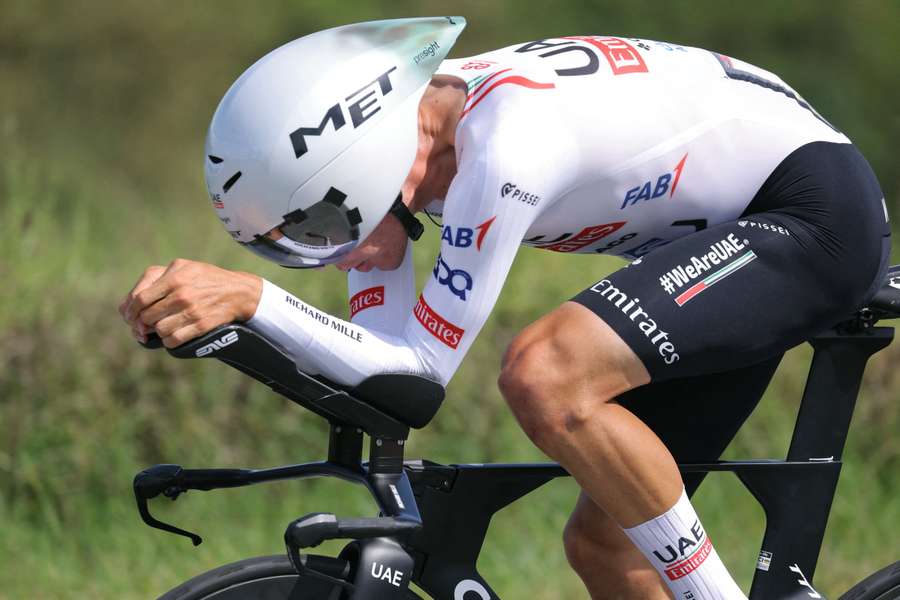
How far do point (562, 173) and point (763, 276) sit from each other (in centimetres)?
44

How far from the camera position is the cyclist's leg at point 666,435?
9.48ft

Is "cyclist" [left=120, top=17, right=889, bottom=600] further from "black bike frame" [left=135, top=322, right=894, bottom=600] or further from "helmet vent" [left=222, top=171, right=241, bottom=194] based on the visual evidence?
"black bike frame" [left=135, top=322, right=894, bottom=600]

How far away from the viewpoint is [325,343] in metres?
2.33

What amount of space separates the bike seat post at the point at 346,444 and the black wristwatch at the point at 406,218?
42 centimetres

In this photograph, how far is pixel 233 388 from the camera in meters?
4.80

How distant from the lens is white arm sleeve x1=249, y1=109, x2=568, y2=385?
236 cm

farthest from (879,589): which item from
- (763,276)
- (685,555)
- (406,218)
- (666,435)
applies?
(406,218)

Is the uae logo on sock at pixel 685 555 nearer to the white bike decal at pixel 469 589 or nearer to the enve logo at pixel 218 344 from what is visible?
the white bike decal at pixel 469 589

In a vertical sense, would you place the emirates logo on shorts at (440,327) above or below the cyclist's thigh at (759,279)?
above

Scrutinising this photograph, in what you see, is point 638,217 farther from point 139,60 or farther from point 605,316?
point 139,60

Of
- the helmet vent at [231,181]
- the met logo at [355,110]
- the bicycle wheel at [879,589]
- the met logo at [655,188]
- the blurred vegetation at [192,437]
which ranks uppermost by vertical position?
the met logo at [355,110]

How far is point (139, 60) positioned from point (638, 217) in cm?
917

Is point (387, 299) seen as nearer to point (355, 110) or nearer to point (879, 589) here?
point (355, 110)

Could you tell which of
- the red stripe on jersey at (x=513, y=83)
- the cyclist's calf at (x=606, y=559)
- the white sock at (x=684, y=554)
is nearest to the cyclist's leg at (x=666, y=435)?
the cyclist's calf at (x=606, y=559)
